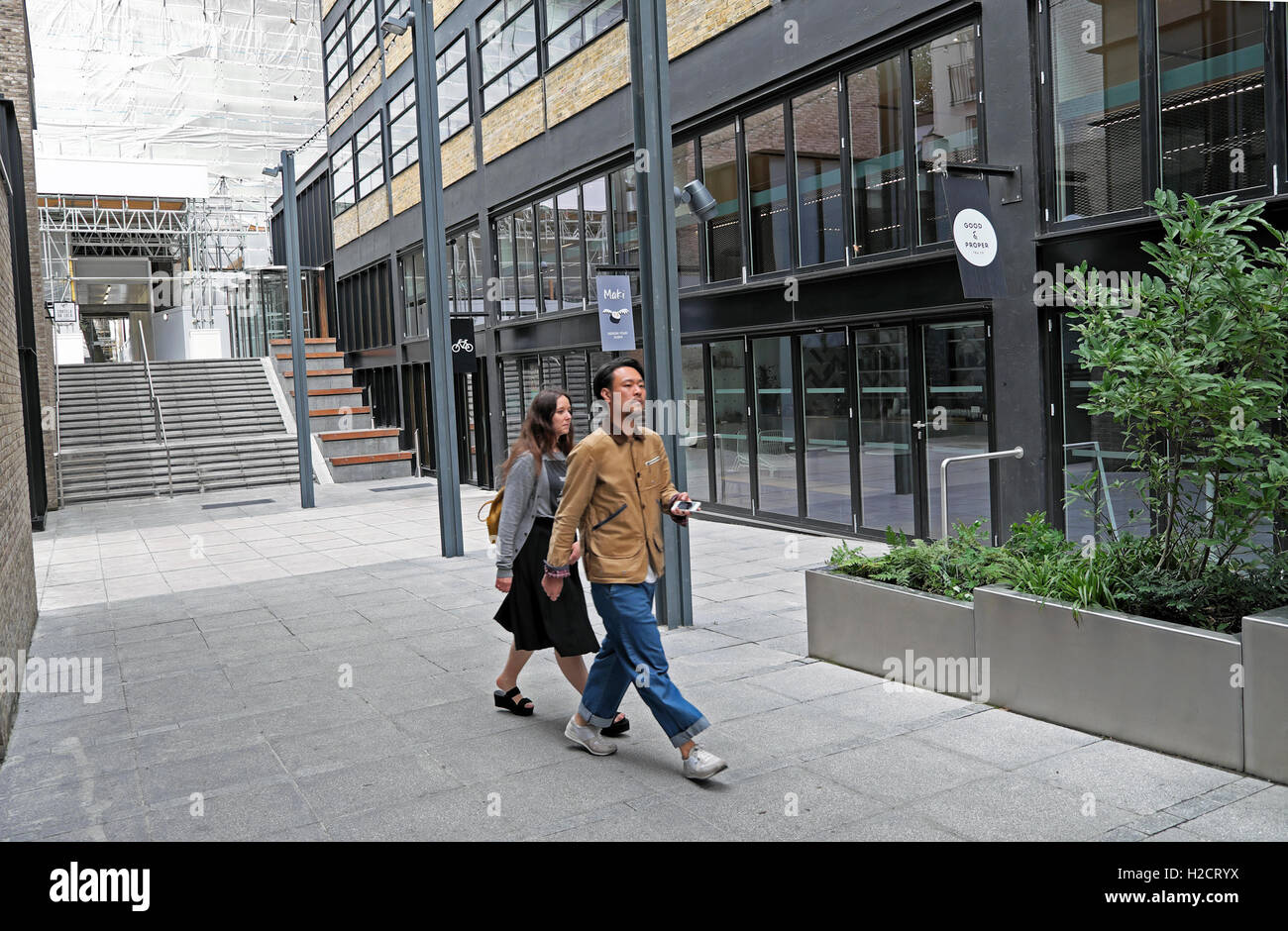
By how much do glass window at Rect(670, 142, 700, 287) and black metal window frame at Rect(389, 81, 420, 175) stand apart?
35.9 ft

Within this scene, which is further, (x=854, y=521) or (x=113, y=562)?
(x=113, y=562)

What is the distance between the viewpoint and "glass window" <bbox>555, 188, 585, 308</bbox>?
57.4 feet

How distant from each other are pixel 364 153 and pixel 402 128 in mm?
3711

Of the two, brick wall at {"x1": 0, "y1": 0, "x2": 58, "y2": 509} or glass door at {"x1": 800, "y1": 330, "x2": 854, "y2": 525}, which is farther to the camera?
brick wall at {"x1": 0, "y1": 0, "x2": 58, "y2": 509}

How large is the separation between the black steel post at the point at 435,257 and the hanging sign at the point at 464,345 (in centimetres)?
261

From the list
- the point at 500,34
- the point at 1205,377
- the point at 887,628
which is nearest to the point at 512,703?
the point at 887,628

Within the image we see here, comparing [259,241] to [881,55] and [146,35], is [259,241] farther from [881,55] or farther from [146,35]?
[881,55]

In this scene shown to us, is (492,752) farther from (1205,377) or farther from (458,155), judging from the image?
(458,155)

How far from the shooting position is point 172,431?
26266mm

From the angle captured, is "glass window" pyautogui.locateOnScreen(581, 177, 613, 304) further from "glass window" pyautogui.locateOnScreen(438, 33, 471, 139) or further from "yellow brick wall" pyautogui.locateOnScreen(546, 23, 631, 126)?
"glass window" pyautogui.locateOnScreen(438, 33, 471, 139)

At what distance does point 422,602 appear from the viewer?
31.5 ft

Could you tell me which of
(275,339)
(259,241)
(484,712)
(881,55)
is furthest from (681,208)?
(259,241)

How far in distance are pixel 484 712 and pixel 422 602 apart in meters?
3.65

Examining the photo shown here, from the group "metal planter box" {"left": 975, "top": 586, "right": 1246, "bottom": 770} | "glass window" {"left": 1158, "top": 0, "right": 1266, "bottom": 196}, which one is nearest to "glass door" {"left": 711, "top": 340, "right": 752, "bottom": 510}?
"glass window" {"left": 1158, "top": 0, "right": 1266, "bottom": 196}
